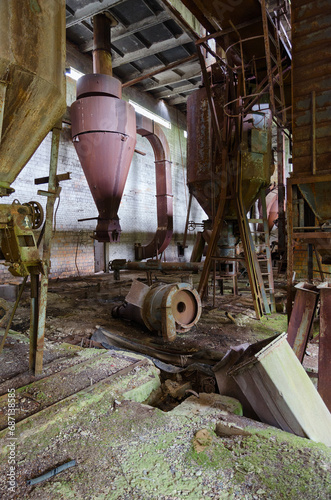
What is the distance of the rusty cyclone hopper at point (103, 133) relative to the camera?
6.51 metres

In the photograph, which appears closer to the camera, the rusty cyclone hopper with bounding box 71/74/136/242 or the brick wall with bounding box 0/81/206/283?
the rusty cyclone hopper with bounding box 71/74/136/242

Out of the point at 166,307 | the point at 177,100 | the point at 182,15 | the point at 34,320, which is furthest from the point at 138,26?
the point at 34,320

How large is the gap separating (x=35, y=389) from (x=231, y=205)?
175 inches

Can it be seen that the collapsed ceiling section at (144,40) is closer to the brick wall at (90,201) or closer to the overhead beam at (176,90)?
the overhead beam at (176,90)

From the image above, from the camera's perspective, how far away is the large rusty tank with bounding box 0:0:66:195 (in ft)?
6.34

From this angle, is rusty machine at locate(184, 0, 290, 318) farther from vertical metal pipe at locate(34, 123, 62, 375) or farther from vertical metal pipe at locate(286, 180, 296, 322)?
vertical metal pipe at locate(34, 123, 62, 375)

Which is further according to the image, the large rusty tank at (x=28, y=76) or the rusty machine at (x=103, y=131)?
the rusty machine at (x=103, y=131)

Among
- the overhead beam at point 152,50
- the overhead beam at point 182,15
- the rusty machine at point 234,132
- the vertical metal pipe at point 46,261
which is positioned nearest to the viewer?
the vertical metal pipe at point 46,261

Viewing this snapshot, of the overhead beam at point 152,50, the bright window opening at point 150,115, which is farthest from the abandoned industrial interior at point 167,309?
the bright window opening at point 150,115

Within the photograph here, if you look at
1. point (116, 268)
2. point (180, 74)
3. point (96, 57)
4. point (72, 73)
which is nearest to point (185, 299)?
point (116, 268)

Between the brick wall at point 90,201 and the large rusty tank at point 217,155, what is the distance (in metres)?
3.11

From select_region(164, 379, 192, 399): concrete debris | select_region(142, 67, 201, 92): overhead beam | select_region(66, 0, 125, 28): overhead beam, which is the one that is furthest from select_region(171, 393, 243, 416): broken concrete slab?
select_region(142, 67, 201, 92): overhead beam

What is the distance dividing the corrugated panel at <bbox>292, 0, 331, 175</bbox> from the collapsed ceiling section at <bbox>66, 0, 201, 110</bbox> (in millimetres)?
3669

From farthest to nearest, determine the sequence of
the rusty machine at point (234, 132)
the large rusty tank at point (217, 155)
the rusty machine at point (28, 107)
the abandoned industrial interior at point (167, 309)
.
Answer: 1. the large rusty tank at point (217, 155)
2. the rusty machine at point (234, 132)
3. the rusty machine at point (28, 107)
4. the abandoned industrial interior at point (167, 309)
